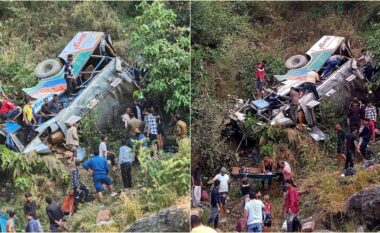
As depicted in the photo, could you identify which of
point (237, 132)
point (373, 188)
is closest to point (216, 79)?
point (237, 132)

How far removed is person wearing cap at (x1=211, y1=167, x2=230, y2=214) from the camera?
9.16m

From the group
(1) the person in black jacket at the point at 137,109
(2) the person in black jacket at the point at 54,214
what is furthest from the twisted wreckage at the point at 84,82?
(2) the person in black jacket at the point at 54,214

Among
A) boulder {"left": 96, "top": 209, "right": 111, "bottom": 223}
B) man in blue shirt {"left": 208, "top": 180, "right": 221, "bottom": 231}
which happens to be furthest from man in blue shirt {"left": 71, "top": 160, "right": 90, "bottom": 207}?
man in blue shirt {"left": 208, "top": 180, "right": 221, "bottom": 231}

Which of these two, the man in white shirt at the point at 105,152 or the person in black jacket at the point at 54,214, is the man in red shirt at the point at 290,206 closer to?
the man in white shirt at the point at 105,152

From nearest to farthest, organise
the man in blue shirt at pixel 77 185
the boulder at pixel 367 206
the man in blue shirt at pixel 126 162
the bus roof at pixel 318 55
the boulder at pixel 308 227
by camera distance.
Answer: the boulder at pixel 367 206 → the boulder at pixel 308 227 → the man in blue shirt at pixel 77 185 → the man in blue shirt at pixel 126 162 → the bus roof at pixel 318 55

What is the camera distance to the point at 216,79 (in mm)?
9586

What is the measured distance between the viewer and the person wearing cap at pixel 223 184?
9164mm

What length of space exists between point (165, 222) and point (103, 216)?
69cm

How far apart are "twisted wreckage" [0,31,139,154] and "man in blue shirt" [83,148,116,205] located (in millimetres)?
469

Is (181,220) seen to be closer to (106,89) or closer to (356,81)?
(106,89)

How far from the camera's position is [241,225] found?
901cm

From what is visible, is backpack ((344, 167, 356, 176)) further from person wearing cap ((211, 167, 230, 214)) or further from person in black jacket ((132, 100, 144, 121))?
person in black jacket ((132, 100, 144, 121))

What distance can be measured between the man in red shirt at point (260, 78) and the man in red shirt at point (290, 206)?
1207 mm

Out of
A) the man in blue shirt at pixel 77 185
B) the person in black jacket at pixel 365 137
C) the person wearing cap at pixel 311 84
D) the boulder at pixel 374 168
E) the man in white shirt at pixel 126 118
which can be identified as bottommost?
the man in blue shirt at pixel 77 185
